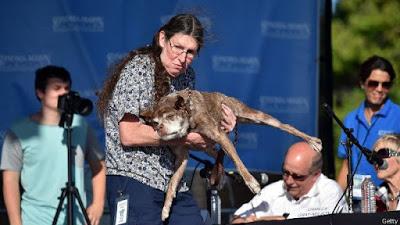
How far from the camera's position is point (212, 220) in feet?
18.9

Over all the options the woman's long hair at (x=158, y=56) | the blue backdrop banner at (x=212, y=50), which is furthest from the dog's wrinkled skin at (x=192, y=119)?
the blue backdrop banner at (x=212, y=50)

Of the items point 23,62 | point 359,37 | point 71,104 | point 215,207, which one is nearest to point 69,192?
point 71,104

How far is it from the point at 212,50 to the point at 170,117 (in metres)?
3.09

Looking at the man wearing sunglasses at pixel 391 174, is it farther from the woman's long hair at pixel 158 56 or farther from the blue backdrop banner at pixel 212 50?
the woman's long hair at pixel 158 56

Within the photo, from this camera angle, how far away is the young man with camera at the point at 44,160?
6.26 metres

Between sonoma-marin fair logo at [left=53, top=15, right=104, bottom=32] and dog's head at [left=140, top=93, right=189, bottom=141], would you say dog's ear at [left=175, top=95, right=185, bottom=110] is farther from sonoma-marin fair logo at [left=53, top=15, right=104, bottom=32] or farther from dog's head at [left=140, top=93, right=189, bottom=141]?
sonoma-marin fair logo at [left=53, top=15, right=104, bottom=32]

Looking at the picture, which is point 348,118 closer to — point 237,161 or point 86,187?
point 86,187

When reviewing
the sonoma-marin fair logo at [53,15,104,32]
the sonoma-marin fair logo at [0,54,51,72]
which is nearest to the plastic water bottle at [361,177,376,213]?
the sonoma-marin fair logo at [53,15,104,32]

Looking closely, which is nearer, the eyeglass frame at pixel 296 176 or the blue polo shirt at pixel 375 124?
the eyeglass frame at pixel 296 176

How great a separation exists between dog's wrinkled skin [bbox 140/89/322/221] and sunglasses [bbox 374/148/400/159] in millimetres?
1229

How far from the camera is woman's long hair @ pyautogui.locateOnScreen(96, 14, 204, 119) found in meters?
4.62

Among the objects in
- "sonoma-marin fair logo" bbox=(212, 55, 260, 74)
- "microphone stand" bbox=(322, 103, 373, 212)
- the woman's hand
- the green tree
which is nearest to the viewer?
the woman's hand

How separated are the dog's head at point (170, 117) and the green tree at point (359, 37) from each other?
9382mm

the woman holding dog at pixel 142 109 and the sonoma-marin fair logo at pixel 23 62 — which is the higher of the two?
the sonoma-marin fair logo at pixel 23 62
